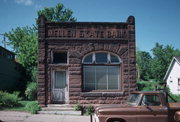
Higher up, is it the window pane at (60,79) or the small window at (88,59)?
the small window at (88,59)

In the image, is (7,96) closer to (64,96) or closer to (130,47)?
(64,96)

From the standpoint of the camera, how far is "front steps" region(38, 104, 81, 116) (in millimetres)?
13859

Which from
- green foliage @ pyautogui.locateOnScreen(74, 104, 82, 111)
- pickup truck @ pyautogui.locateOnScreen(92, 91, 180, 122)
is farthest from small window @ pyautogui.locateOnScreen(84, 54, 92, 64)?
pickup truck @ pyautogui.locateOnScreen(92, 91, 180, 122)

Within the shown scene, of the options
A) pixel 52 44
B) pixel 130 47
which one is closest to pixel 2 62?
pixel 52 44

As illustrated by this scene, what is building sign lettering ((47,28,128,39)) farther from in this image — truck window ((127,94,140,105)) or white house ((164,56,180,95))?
white house ((164,56,180,95))

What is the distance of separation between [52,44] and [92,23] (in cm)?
296

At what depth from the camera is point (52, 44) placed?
50.0ft

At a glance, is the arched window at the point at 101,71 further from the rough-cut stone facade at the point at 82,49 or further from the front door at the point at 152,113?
the front door at the point at 152,113

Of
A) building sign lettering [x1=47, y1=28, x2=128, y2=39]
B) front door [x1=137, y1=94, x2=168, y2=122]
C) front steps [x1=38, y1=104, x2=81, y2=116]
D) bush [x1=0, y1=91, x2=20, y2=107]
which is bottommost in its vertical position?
front steps [x1=38, y1=104, x2=81, y2=116]

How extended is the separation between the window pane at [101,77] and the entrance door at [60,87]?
2.13m

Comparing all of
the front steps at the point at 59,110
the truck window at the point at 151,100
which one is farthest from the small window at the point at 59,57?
the truck window at the point at 151,100

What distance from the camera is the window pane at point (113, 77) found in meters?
15.5

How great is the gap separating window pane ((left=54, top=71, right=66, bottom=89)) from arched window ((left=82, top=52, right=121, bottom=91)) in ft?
4.50

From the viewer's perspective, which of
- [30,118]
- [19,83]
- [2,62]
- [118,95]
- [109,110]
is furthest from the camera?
[19,83]
